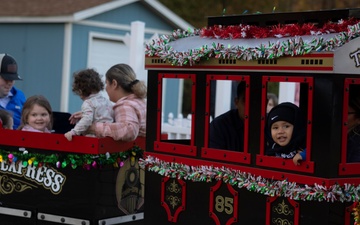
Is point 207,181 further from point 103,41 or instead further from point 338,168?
point 103,41

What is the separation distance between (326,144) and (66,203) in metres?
2.25

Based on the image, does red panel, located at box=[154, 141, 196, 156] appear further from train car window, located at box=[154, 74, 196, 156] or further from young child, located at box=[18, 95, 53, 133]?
young child, located at box=[18, 95, 53, 133]

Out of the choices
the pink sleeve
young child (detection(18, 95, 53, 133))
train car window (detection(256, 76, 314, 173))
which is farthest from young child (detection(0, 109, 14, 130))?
train car window (detection(256, 76, 314, 173))

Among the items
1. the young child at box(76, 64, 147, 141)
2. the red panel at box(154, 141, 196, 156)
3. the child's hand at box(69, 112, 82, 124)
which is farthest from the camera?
the child's hand at box(69, 112, 82, 124)

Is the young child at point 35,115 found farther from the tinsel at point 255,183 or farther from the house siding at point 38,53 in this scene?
the house siding at point 38,53

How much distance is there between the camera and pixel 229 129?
4.72 metres

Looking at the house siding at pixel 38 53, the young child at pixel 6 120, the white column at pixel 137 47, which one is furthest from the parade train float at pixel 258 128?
the house siding at pixel 38 53

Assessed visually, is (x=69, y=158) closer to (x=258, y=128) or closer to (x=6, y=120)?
(x=6, y=120)

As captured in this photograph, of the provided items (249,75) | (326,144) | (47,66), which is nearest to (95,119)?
(249,75)

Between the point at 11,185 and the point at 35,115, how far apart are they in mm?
609

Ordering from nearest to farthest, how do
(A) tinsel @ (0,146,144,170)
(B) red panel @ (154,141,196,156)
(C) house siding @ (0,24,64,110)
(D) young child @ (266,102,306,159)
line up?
(D) young child @ (266,102,306,159), (B) red panel @ (154,141,196,156), (A) tinsel @ (0,146,144,170), (C) house siding @ (0,24,64,110)

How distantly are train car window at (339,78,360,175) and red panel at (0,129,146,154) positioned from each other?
1.85 metres

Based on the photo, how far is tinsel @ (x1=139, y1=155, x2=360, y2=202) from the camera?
3.59 metres

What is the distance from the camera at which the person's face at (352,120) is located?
13.1ft
